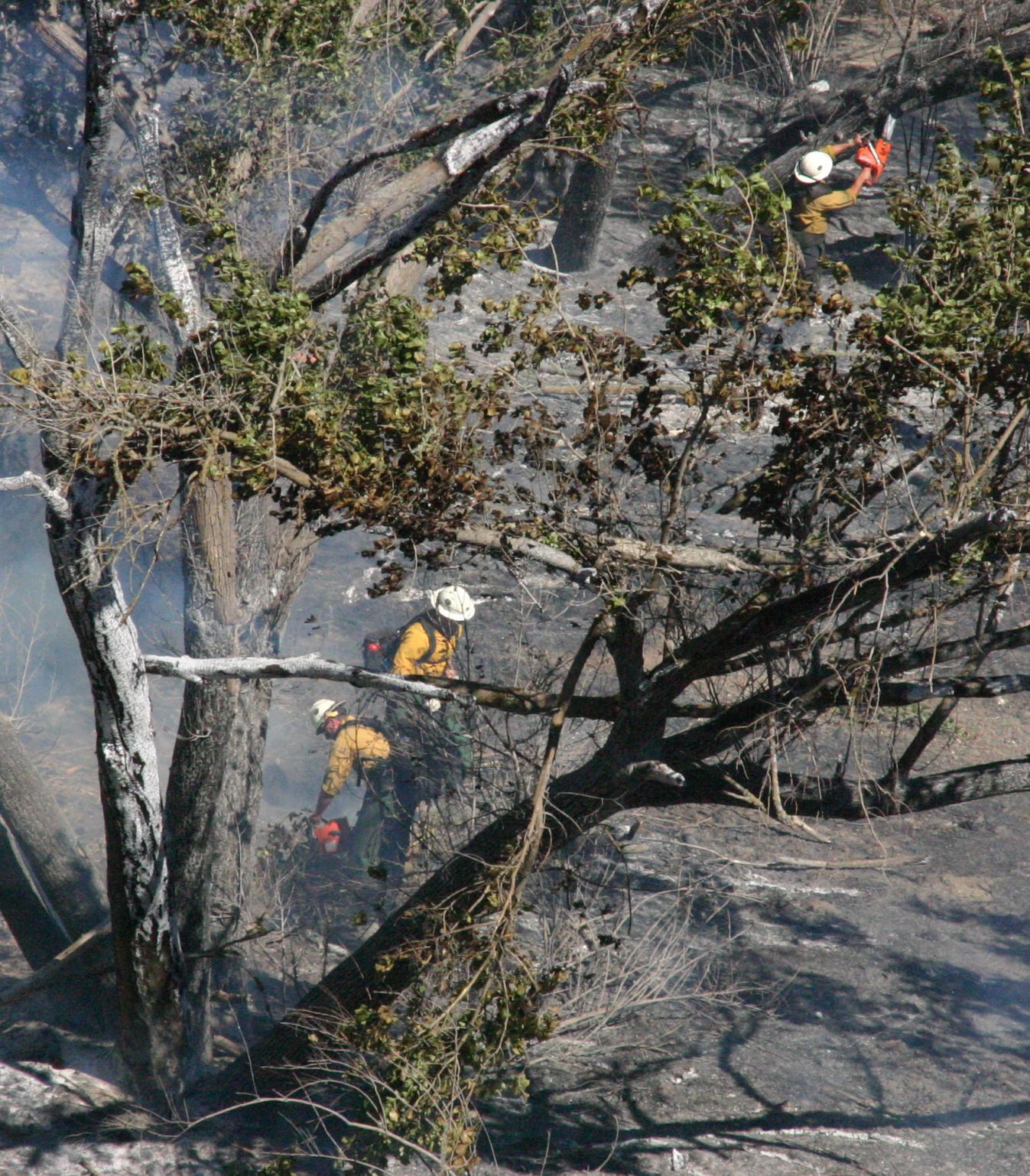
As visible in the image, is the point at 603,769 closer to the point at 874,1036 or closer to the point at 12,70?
the point at 874,1036

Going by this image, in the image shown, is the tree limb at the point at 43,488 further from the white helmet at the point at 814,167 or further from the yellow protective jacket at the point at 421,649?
the white helmet at the point at 814,167

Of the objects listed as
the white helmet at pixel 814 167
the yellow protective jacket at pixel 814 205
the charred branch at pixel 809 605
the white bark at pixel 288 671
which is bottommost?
the white bark at pixel 288 671

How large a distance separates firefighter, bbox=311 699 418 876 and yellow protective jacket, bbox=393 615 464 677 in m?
0.56

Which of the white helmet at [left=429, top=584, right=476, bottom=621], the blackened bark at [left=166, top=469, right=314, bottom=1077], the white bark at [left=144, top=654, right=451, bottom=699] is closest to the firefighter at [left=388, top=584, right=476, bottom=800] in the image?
the white helmet at [left=429, top=584, right=476, bottom=621]

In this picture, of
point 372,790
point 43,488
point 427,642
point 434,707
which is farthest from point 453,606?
point 43,488

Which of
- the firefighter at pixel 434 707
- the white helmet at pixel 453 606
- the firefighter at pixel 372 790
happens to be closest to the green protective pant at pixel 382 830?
the firefighter at pixel 372 790

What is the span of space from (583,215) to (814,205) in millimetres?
3735

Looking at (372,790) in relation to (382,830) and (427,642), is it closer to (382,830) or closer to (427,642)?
(382,830)

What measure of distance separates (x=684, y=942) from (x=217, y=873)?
3143 millimetres

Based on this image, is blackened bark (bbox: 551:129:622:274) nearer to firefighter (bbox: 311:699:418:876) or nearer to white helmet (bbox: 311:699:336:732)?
white helmet (bbox: 311:699:336:732)

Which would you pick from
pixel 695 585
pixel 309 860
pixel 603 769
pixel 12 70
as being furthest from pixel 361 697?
pixel 12 70

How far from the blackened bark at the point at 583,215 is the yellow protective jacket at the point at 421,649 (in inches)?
315

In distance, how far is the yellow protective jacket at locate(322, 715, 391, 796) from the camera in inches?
302

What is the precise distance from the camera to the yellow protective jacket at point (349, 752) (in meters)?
7.67
